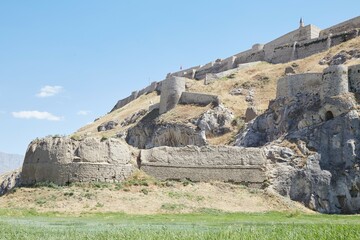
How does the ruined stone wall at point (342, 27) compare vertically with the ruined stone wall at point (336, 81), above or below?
above

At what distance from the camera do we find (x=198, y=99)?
52344 millimetres

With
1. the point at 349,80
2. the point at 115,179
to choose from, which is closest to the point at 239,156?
the point at 115,179

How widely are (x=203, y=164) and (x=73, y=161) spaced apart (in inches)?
312

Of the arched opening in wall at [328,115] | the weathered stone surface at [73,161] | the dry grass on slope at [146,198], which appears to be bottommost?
the dry grass on slope at [146,198]

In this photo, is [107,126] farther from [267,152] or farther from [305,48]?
[267,152]

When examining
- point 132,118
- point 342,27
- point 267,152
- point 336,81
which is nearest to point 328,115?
point 336,81

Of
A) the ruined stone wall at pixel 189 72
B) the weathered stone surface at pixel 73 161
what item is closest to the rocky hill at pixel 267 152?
the weathered stone surface at pixel 73 161

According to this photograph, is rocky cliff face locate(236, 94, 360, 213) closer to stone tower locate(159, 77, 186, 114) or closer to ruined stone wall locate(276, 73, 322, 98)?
ruined stone wall locate(276, 73, 322, 98)

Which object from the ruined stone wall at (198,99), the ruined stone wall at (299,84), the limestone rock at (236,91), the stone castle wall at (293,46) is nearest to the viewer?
the ruined stone wall at (299,84)

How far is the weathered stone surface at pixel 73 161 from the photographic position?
29219mm

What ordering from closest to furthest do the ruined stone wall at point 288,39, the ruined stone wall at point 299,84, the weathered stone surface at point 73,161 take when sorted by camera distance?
the weathered stone surface at point 73,161, the ruined stone wall at point 299,84, the ruined stone wall at point 288,39

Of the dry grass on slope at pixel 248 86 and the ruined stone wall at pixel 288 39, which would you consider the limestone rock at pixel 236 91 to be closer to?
the dry grass on slope at pixel 248 86

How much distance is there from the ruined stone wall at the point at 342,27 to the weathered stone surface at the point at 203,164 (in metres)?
32.8

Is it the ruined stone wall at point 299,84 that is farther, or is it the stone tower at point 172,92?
the stone tower at point 172,92
